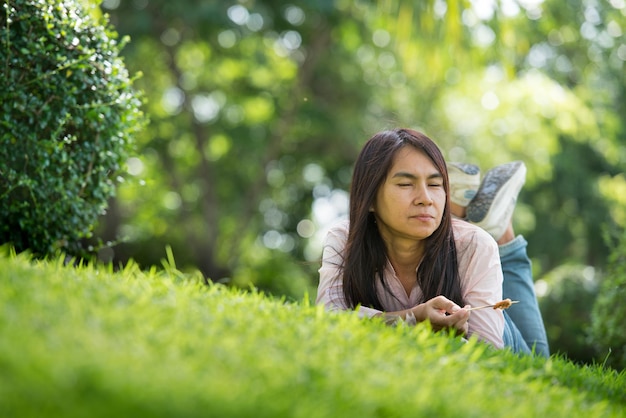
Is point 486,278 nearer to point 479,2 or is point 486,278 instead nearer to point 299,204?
point 479,2

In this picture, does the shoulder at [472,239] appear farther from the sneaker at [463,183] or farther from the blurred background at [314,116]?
the blurred background at [314,116]

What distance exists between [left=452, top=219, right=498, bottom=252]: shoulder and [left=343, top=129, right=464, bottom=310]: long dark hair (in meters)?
0.06

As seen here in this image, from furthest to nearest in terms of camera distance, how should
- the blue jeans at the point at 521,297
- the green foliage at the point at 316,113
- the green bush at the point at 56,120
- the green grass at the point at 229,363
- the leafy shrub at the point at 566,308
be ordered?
the green foliage at the point at 316,113 < the leafy shrub at the point at 566,308 < the blue jeans at the point at 521,297 < the green bush at the point at 56,120 < the green grass at the point at 229,363

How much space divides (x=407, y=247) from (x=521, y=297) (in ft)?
4.20

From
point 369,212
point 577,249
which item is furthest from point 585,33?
point 369,212

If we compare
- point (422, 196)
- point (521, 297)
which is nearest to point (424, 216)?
point (422, 196)

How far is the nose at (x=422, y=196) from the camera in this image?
4293 mm

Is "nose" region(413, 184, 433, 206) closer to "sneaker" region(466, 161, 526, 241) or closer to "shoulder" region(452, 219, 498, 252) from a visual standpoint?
"shoulder" region(452, 219, 498, 252)

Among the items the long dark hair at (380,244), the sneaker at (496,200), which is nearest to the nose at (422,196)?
the long dark hair at (380,244)

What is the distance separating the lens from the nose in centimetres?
429

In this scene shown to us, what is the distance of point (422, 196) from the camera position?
4309 mm

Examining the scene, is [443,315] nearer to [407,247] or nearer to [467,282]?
[467,282]

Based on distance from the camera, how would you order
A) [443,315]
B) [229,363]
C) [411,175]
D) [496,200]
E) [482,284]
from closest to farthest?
[229,363] < [443,315] < [482,284] < [411,175] < [496,200]

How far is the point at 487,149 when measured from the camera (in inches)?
694
